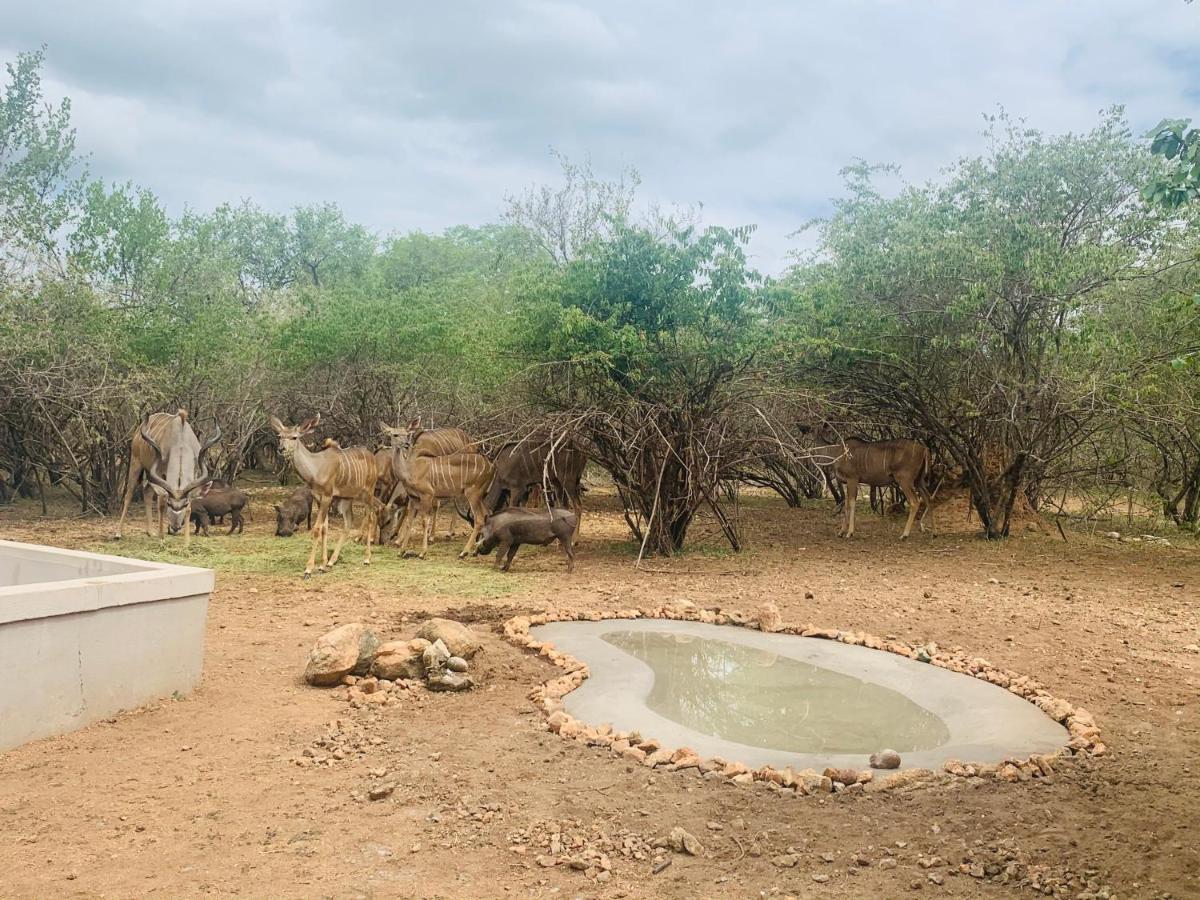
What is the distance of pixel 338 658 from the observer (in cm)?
606

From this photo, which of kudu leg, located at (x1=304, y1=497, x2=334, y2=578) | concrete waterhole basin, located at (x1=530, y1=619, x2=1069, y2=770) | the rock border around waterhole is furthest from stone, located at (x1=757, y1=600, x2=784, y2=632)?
kudu leg, located at (x1=304, y1=497, x2=334, y2=578)

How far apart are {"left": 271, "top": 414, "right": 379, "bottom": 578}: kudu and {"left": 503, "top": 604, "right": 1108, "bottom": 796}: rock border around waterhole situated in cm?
332

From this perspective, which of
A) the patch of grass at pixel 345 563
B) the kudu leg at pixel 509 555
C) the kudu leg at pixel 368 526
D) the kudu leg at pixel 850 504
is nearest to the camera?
the patch of grass at pixel 345 563

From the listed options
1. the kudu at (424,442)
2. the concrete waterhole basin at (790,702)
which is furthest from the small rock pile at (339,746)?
the kudu at (424,442)

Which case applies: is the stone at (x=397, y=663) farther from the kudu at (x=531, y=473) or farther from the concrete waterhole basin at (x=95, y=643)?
the kudu at (x=531, y=473)

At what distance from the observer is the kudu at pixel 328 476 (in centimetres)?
1023

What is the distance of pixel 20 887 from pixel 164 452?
9849 mm

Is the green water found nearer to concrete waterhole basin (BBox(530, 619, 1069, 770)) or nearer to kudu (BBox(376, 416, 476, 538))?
concrete waterhole basin (BBox(530, 619, 1069, 770))

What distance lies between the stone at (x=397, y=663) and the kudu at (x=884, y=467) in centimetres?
867

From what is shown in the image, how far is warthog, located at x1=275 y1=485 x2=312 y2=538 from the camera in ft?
42.9

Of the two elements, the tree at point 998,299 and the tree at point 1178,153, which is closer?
the tree at point 1178,153

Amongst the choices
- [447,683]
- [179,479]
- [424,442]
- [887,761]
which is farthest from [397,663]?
[179,479]

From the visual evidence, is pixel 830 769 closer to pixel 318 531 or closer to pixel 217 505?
pixel 318 531

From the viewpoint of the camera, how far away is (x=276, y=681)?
242 inches
